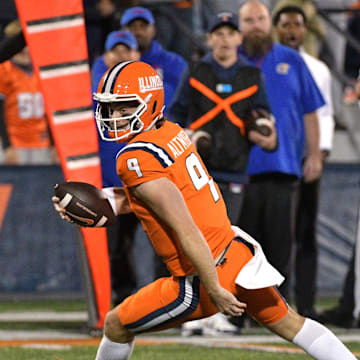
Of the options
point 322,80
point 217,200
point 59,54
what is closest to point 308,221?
point 322,80

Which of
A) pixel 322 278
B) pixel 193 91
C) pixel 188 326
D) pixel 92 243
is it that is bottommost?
pixel 322 278

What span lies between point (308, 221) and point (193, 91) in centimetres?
153

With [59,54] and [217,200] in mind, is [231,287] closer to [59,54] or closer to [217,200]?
[217,200]

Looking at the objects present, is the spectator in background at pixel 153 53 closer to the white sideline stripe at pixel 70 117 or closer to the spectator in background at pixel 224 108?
the spectator in background at pixel 224 108

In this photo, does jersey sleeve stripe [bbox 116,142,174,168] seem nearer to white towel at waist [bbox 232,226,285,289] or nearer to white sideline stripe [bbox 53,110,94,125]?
white towel at waist [bbox 232,226,285,289]

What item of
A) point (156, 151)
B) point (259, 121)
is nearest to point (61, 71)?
point (259, 121)

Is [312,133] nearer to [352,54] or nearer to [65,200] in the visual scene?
[65,200]

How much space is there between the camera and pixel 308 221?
7.66 meters

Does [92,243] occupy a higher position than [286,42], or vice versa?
[286,42]

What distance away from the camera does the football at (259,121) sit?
21.8ft

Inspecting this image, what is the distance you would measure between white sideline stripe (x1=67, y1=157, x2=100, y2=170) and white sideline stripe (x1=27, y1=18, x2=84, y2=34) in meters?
0.90

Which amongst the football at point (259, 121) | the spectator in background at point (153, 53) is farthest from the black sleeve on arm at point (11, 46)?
the football at point (259, 121)

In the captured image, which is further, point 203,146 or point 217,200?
point 203,146

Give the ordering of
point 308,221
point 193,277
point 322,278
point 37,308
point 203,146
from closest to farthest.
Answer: point 193,277, point 203,146, point 308,221, point 37,308, point 322,278
